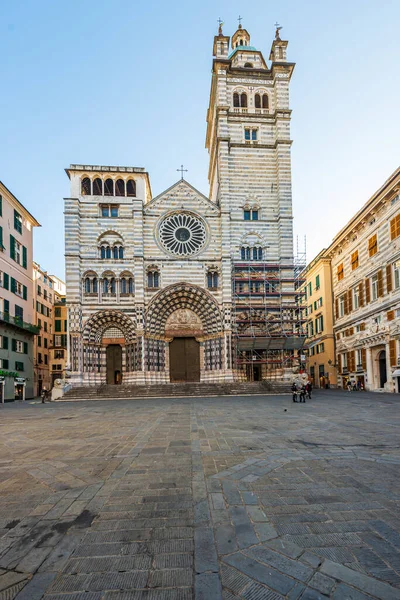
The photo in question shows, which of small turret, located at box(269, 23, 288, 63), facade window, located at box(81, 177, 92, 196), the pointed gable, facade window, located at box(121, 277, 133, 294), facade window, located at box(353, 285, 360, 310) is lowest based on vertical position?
facade window, located at box(353, 285, 360, 310)

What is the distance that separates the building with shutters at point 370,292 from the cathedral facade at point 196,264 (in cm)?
495

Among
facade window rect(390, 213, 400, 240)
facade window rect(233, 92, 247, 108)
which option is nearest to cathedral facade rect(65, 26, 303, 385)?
facade window rect(233, 92, 247, 108)

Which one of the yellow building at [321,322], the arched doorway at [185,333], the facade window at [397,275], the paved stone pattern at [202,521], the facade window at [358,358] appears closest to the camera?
the paved stone pattern at [202,521]

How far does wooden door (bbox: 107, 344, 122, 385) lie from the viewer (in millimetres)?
35188

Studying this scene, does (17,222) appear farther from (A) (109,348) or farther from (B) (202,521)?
(B) (202,521)

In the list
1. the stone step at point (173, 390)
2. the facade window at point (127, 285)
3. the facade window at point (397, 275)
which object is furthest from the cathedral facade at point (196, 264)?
→ the facade window at point (397, 275)

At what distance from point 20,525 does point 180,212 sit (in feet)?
111

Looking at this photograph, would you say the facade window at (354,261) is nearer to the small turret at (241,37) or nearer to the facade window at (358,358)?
the facade window at (358,358)

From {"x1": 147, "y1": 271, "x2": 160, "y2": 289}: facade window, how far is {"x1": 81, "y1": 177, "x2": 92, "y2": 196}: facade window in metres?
9.38

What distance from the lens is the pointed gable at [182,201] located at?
3622cm

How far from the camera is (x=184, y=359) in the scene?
118 ft

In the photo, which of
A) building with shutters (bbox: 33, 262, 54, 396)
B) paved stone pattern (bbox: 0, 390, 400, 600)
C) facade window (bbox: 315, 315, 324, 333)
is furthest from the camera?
building with shutters (bbox: 33, 262, 54, 396)

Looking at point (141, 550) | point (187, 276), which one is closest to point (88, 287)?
point (187, 276)

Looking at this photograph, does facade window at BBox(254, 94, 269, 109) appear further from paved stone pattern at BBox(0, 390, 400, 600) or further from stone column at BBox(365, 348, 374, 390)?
paved stone pattern at BBox(0, 390, 400, 600)
